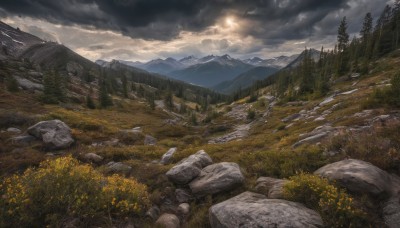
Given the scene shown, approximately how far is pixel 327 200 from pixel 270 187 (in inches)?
84.3

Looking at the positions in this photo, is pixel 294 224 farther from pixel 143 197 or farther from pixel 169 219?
pixel 143 197

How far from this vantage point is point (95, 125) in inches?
965

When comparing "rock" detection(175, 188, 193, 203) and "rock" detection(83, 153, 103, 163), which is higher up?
"rock" detection(175, 188, 193, 203)

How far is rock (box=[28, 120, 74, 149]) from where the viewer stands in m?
16.1

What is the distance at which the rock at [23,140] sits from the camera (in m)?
15.6

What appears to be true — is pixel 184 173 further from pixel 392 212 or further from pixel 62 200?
pixel 392 212

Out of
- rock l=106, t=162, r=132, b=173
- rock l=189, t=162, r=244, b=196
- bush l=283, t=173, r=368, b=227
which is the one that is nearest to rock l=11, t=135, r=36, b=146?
rock l=106, t=162, r=132, b=173

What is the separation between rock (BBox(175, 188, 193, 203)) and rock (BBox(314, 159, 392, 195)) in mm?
5288

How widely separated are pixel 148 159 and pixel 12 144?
32.9 ft

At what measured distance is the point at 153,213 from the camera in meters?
7.48

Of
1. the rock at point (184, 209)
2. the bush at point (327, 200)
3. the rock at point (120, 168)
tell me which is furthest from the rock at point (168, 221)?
the rock at point (120, 168)

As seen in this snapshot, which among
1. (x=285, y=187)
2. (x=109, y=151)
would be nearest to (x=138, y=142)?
(x=109, y=151)

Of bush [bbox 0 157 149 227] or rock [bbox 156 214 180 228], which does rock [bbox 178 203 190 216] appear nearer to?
rock [bbox 156 214 180 228]

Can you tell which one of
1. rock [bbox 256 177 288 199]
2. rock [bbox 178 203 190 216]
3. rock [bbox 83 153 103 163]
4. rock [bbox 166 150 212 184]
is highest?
rock [bbox 256 177 288 199]
